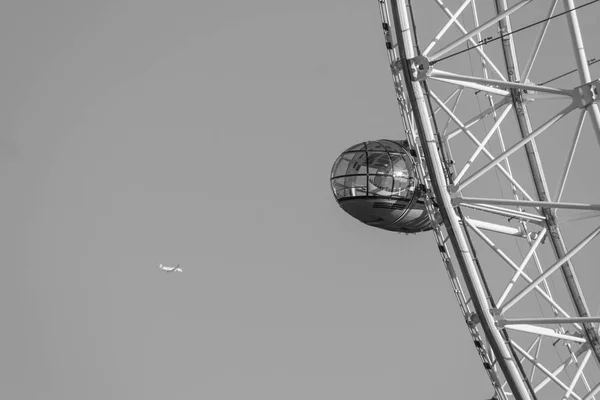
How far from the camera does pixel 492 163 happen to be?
63.7 ft

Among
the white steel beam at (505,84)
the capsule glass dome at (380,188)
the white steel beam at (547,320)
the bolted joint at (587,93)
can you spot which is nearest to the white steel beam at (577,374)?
the white steel beam at (547,320)

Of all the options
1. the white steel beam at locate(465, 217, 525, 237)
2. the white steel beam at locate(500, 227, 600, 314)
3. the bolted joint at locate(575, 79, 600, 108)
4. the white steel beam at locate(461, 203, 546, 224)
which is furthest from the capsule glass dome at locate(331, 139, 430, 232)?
the bolted joint at locate(575, 79, 600, 108)

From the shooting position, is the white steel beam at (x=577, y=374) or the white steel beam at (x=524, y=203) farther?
the white steel beam at (x=577, y=374)

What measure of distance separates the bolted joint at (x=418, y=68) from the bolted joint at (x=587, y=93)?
9.08ft

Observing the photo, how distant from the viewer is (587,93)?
19062 millimetres

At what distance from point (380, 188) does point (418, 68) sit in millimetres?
8196

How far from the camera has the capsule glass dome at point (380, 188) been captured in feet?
89.9

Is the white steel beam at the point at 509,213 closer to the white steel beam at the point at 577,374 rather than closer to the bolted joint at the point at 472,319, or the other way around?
the bolted joint at the point at 472,319

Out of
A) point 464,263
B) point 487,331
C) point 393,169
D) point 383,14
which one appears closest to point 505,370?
point 487,331

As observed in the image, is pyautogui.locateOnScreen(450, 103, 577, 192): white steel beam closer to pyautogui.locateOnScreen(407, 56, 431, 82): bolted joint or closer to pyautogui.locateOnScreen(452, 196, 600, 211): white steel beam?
pyautogui.locateOnScreen(452, 196, 600, 211): white steel beam

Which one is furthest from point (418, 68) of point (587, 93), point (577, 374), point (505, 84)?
point (577, 374)

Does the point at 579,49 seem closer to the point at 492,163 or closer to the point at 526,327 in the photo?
the point at 492,163

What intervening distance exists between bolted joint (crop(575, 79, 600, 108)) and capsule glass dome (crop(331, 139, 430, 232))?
28.5ft

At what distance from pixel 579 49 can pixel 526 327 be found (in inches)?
220
